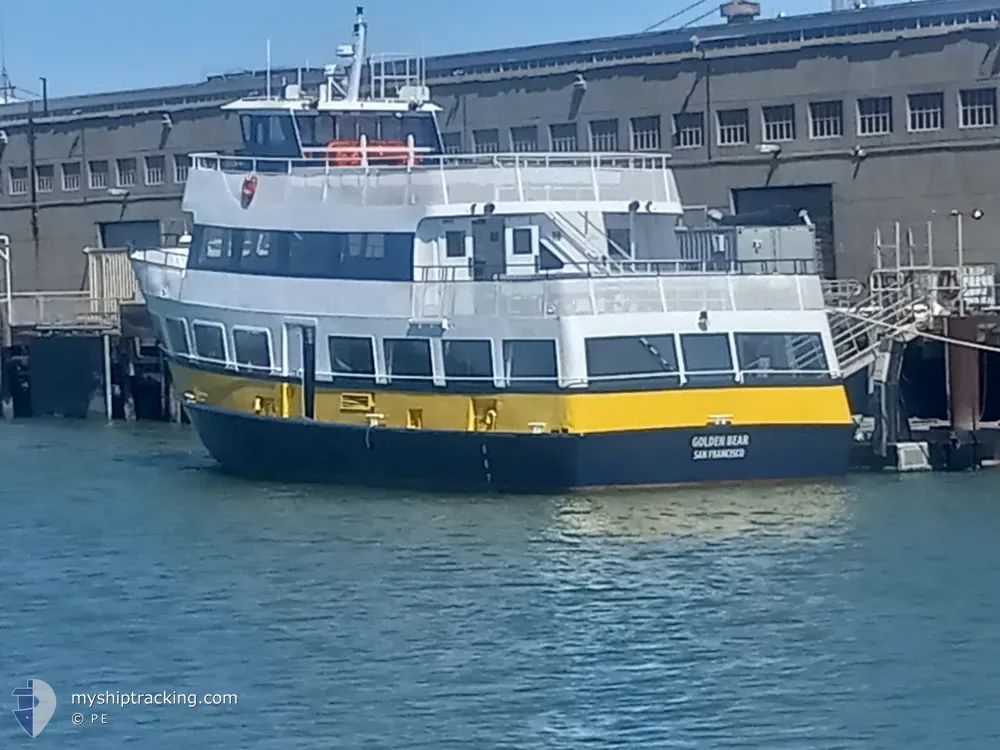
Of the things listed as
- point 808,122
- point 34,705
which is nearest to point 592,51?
point 808,122

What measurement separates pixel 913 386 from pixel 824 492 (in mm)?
5977

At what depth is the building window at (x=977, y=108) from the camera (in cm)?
3969

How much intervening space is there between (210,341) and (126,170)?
24838 mm

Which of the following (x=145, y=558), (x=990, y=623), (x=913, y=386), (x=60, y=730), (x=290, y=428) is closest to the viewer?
(x=60, y=730)

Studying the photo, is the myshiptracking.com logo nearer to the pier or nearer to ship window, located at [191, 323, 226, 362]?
ship window, located at [191, 323, 226, 362]

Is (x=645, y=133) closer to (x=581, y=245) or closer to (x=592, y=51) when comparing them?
(x=592, y=51)

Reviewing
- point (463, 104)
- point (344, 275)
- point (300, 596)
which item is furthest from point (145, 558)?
point (463, 104)

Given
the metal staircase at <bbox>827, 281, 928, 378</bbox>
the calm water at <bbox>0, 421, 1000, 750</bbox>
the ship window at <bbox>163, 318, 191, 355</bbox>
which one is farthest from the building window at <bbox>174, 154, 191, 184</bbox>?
the metal staircase at <bbox>827, 281, 928, 378</bbox>

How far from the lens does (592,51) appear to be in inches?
1984

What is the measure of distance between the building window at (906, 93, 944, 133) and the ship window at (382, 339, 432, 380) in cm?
1480

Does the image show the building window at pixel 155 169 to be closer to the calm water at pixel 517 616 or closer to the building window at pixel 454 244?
the calm water at pixel 517 616

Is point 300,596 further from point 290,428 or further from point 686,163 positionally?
point 686,163

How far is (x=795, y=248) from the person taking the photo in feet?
117

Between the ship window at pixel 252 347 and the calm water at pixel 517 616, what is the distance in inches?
76.8
